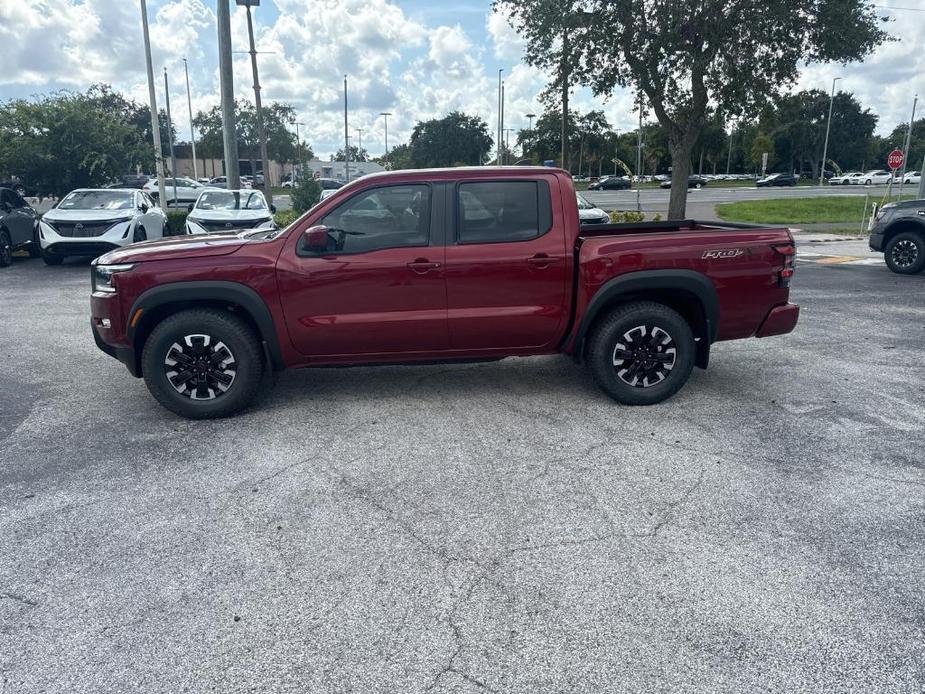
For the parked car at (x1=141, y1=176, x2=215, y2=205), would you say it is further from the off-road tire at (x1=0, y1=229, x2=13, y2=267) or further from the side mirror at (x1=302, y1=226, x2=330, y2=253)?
the side mirror at (x1=302, y1=226, x2=330, y2=253)

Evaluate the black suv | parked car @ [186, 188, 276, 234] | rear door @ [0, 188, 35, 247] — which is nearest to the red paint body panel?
the black suv

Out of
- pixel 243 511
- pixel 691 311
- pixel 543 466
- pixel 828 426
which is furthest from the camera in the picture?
pixel 691 311

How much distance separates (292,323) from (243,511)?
1.79 meters

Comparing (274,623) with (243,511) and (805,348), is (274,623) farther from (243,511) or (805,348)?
(805,348)

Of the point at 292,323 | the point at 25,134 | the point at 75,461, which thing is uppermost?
the point at 25,134

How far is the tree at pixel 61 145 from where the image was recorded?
18.3 metres

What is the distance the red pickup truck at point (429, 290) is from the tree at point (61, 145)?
15636 millimetres

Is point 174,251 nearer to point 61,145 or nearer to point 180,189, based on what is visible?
point 61,145

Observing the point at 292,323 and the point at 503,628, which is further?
the point at 292,323

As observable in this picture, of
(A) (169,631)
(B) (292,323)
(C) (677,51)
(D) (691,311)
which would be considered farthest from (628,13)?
(A) (169,631)

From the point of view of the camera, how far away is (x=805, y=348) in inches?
306

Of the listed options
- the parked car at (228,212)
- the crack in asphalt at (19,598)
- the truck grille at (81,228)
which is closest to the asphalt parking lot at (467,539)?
the crack in asphalt at (19,598)

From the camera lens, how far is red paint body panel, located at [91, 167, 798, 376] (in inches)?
213

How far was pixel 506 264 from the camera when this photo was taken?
552 cm
